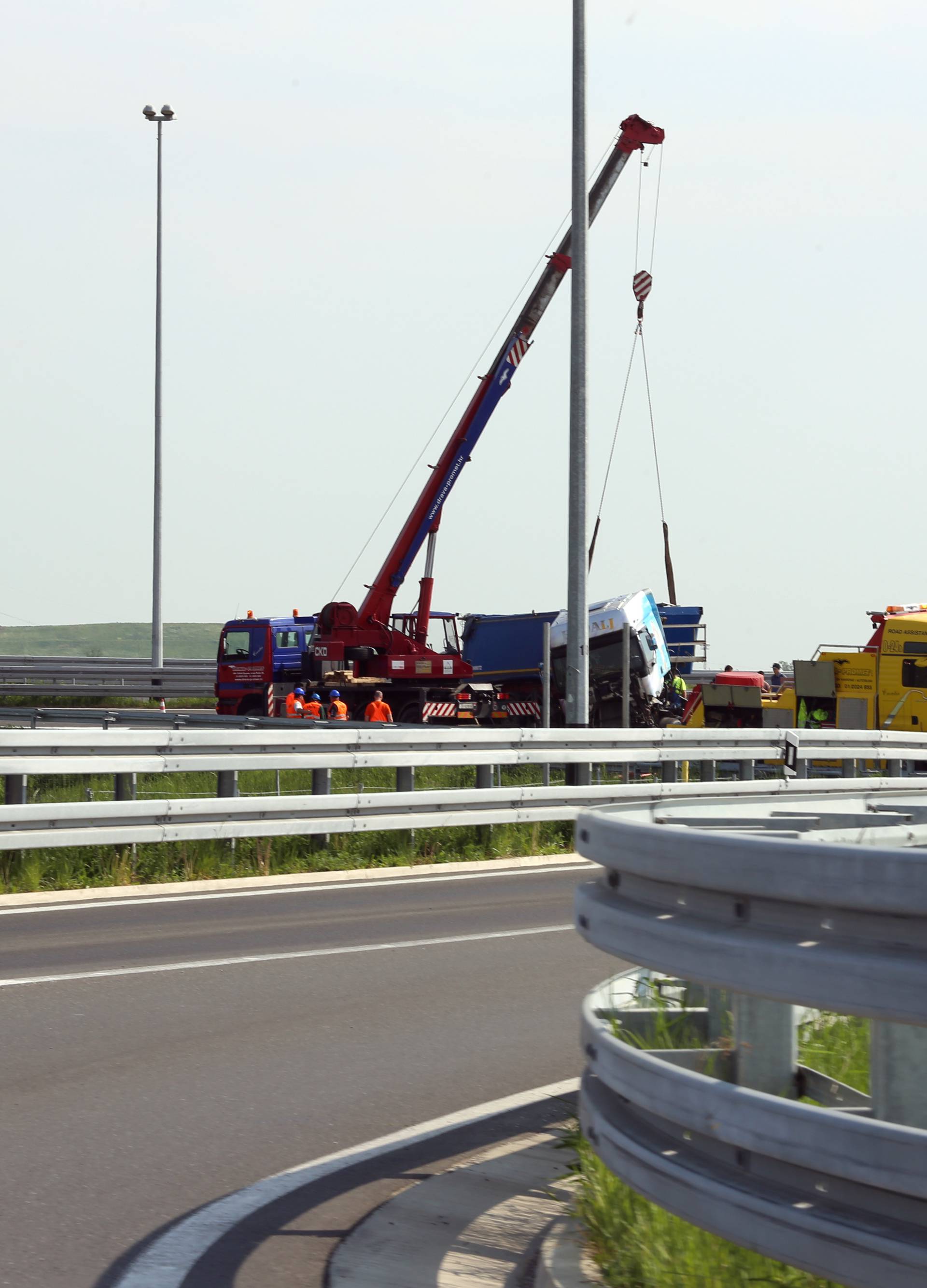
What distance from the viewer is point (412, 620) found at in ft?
113

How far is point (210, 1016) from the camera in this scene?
7.36 meters

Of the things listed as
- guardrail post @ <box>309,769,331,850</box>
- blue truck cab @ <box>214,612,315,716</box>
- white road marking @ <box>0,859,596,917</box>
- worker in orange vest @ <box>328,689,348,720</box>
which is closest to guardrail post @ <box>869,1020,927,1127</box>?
white road marking @ <box>0,859,596,917</box>

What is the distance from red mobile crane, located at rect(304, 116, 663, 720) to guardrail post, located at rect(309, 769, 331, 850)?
1922 centimetres

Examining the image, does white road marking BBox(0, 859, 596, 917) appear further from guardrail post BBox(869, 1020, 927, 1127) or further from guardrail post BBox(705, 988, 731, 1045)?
guardrail post BBox(869, 1020, 927, 1127)

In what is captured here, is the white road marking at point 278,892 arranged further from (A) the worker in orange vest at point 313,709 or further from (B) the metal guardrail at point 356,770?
(A) the worker in orange vest at point 313,709

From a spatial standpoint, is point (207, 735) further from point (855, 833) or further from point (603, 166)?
point (603, 166)

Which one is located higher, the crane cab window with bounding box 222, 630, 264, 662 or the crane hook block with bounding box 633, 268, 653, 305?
the crane hook block with bounding box 633, 268, 653, 305

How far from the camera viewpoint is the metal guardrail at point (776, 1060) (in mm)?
2758

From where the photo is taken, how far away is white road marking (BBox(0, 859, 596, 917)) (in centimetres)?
1088

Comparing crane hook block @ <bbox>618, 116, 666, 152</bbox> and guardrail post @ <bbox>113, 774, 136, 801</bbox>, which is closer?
guardrail post @ <bbox>113, 774, 136, 801</bbox>

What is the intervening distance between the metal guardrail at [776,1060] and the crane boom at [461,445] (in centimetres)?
2861

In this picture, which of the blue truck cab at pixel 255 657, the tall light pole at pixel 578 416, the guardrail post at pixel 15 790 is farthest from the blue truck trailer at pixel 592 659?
the guardrail post at pixel 15 790

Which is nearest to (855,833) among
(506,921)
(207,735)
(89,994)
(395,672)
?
(89,994)

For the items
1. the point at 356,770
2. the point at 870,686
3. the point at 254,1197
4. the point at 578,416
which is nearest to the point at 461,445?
the point at 870,686
